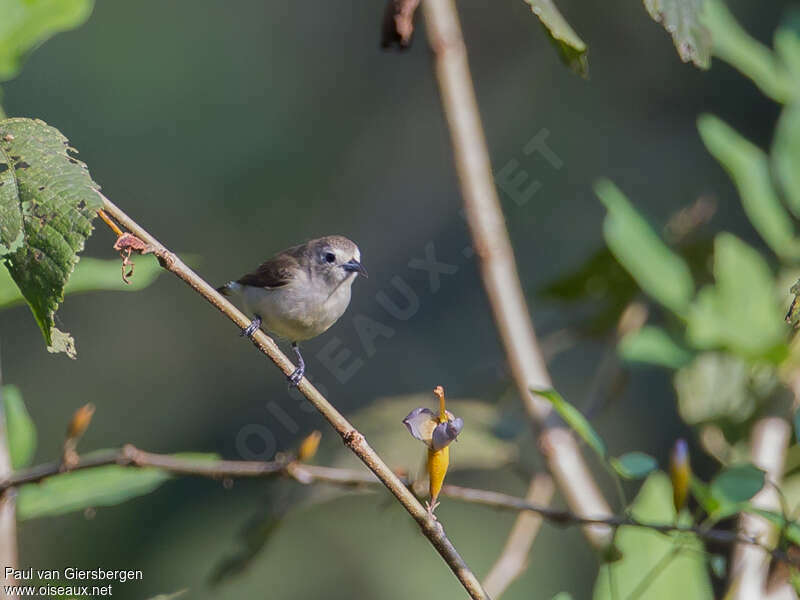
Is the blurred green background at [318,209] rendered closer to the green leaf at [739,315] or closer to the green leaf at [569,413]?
the green leaf at [739,315]

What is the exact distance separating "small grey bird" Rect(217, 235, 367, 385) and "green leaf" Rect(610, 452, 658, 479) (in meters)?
1.28

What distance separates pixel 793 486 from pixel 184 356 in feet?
15.2

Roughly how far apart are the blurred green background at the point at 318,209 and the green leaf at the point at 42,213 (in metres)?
3.24

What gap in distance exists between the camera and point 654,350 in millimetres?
2160

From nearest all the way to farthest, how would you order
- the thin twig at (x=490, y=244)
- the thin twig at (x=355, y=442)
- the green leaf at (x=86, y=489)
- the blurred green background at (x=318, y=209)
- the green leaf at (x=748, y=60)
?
the thin twig at (x=355, y=442) < the green leaf at (x=86, y=489) < the thin twig at (x=490, y=244) < the green leaf at (x=748, y=60) < the blurred green background at (x=318, y=209)

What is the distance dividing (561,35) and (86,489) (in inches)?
43.0

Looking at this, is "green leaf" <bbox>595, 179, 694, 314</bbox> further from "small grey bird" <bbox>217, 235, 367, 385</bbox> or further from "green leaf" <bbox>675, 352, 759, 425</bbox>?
"small grey bird" <bbox>217, 235, 367, 385</bbox>

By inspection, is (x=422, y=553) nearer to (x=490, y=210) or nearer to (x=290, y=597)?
(x=290, y=597)

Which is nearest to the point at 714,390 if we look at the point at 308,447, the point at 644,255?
the point at 644,255

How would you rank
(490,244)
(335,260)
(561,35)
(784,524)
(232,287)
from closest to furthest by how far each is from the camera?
(561,35) < (784,524) < (490,244) < (335,260) < (232,287)

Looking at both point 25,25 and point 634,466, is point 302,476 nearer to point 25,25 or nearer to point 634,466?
point 634,466

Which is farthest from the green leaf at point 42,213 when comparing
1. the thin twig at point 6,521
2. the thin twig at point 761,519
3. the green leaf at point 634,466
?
the thin twig at point 761,519

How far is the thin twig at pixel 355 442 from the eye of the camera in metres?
1.19

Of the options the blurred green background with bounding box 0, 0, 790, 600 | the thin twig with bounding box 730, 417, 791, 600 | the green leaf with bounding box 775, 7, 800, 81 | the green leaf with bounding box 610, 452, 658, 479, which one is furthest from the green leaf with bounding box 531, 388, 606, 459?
the blurred green background with bounding box 0, 0, 790, 600
